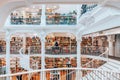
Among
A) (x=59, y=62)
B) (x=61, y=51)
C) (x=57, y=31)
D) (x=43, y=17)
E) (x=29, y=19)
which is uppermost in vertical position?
(x=43, y=17)

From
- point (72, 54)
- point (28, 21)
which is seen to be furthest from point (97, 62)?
point (28, 21)

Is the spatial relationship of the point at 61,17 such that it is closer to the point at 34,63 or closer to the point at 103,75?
the point at 34,63

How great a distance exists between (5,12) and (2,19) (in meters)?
0.12

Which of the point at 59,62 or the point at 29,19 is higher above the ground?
the point at 29,19

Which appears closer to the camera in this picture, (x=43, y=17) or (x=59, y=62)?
(x=43, y=17)

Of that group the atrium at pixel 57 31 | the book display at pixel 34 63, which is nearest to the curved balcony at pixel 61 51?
the atrium at pixel 57 31

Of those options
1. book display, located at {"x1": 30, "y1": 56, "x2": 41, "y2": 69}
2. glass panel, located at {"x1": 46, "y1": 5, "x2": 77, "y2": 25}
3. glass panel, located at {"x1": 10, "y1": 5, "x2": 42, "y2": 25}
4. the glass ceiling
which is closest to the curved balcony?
book display, located at {"x1": 30, "y1": 56, "x2": 41, "y2": 69}

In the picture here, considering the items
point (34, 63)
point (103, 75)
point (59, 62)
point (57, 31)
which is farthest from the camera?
point (59, 62)

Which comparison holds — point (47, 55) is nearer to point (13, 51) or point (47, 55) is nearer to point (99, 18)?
point (13, 51)

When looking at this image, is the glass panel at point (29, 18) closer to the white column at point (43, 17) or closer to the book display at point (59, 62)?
the white column at point (43, 17)

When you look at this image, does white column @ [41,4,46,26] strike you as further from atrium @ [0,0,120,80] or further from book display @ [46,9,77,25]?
book display @ [46,9,77,25]

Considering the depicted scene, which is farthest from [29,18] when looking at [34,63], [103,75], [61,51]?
[103,75]

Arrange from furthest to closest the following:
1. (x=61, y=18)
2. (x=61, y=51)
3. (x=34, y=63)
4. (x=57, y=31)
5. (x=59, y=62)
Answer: (x=59, y=62) < (x=34, y=63) < (x=61, y=51) < (x=57, y=31) < (x=61, y=18)

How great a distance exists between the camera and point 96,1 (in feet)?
9.16
